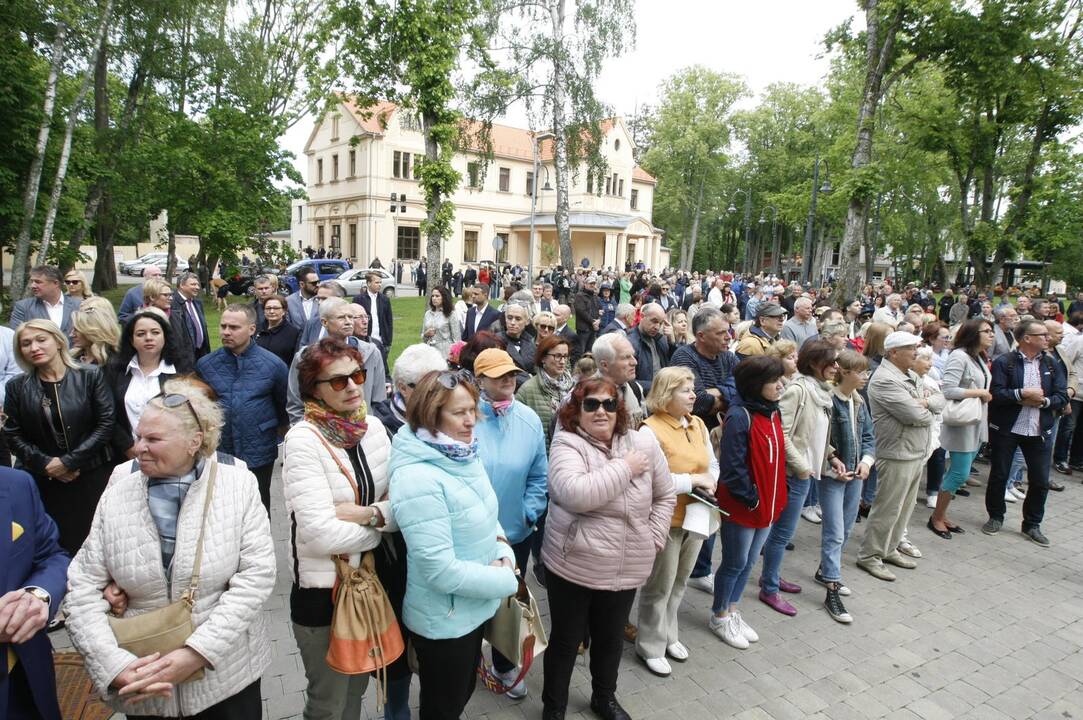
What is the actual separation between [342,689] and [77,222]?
18.0 meters

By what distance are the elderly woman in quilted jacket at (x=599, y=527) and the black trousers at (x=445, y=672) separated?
66 cm

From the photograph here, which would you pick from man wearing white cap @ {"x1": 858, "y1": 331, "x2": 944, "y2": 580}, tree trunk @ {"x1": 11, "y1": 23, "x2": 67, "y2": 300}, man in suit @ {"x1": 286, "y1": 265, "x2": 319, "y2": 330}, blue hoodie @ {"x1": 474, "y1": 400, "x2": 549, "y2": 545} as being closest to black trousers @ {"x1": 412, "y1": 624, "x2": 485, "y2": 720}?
blue hoodie @ {"x1": 474, "y1": 400, "x2": 549, "y2": 545}

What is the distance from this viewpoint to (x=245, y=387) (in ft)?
13.1

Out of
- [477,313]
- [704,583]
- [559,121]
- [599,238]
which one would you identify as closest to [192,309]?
[477,313]

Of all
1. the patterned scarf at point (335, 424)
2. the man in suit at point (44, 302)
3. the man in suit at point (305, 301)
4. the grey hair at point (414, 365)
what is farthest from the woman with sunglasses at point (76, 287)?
the patterned scarf at point (335, 424)

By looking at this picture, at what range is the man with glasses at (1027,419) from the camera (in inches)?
229

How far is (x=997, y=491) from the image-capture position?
19.8 feet

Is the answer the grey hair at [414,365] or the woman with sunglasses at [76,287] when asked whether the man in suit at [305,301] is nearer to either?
the woman with sunglasses at [76,287]

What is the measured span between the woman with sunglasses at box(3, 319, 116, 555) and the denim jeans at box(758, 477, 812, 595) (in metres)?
4.59

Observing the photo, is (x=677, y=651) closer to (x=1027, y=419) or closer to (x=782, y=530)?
(x=782, y=530)

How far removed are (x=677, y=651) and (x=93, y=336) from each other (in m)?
4.48

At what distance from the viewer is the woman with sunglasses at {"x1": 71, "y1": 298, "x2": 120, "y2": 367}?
417 centimetres

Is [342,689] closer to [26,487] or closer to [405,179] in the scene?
[26,487]

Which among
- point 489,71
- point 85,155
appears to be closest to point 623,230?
point 489,71
